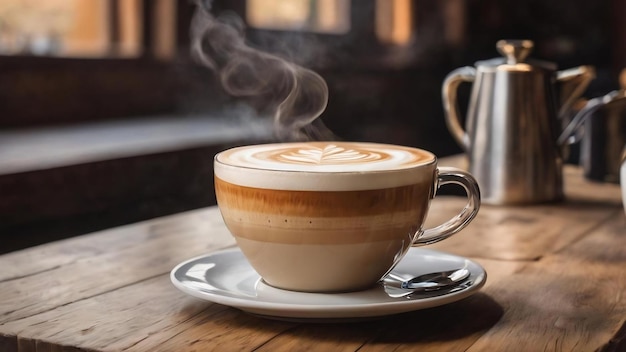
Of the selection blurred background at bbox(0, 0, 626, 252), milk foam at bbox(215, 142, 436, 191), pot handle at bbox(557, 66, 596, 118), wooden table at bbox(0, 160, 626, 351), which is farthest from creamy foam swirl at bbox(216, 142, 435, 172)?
blurred background at bbox(0, 0, 626, 252)

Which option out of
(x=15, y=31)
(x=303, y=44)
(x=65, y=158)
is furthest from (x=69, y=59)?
(x=303, y=44)

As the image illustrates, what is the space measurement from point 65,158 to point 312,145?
1321mm

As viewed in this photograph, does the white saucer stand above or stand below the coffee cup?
below

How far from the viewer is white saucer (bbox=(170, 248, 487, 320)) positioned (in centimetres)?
58

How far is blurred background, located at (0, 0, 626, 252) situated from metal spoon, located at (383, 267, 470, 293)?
1.30 m

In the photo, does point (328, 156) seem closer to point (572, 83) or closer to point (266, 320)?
point (266, 320)

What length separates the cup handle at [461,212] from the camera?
2.23 feet

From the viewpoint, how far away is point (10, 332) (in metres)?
0.60

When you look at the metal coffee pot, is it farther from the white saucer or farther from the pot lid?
the white saucer

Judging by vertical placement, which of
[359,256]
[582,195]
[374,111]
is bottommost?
[374,111]

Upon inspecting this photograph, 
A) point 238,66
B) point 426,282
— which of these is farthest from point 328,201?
point 238,66

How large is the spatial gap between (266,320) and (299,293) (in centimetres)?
3

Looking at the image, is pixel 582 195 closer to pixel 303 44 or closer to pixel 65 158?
pixel 65 158

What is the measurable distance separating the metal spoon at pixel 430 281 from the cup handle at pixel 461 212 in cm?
3
